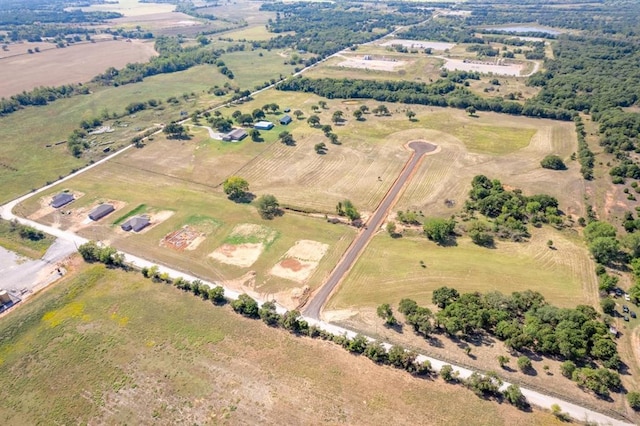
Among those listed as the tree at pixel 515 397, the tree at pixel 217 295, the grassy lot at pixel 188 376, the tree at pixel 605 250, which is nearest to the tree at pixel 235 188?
the tree at pixel 217 295

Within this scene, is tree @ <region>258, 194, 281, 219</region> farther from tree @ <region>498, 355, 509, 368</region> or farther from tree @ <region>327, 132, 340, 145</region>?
tree @ <region>498, 355, 509, 368</region>

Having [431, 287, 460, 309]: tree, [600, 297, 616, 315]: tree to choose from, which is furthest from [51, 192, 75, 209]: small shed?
[600, 297, 616, 315]: tree

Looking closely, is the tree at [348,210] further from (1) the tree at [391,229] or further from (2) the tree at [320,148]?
(2) the tree at [320,148]

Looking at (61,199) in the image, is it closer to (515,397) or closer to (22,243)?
(22,243)

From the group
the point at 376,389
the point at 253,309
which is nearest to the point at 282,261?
the point at 253,309

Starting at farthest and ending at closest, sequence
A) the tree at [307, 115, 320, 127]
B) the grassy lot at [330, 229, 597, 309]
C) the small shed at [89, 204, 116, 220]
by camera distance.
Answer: the tree at [307, 115, 320, 127], the small shed at [89, 204, 116, 220], the grassy lot at [330, 229, 597, 309]

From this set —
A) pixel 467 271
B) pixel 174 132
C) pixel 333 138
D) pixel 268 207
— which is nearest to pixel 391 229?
pixel 467 271

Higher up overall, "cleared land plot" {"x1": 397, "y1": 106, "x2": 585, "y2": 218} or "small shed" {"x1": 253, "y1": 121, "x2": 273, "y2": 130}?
"cleared land plot" {"x1": 397, "y1": 106, "x2": 585, "y2": 218}

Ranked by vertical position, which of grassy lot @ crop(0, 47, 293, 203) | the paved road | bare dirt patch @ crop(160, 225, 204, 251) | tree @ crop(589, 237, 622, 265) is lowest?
grassy lot @ crop(0, 47, 293, 203)
